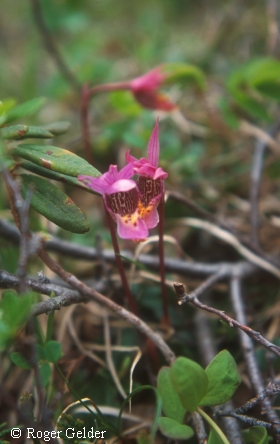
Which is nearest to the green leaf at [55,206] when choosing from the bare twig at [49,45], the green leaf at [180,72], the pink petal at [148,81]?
the pink petal at [148,81]

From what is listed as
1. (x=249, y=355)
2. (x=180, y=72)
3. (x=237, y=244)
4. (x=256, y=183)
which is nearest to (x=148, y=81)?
(x=180, y=72)

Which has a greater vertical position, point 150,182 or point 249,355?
point 150,182

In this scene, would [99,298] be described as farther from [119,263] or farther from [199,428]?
[199,428]

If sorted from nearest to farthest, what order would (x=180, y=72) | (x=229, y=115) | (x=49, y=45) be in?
1. (x=180, y=72)
2. (x=229, y=115)
3. (x=49, y=45)

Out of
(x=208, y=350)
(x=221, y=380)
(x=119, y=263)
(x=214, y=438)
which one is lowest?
(x=214, y=438)

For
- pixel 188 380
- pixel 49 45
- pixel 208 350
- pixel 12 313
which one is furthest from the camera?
pixel 49 45

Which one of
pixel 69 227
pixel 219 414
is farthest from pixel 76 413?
pixel 69 227

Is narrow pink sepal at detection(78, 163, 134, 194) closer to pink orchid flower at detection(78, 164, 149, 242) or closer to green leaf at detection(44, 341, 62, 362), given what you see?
pink orchid flower at detection(78, 164, 149, 242)
